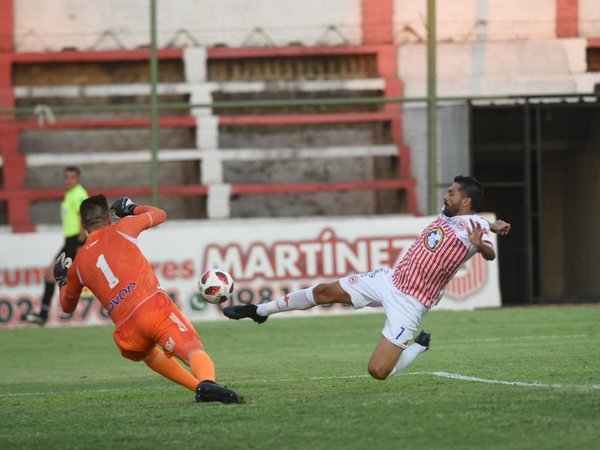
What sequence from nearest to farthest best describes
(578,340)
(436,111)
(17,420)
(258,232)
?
(17,420) → (578,340) → (258,232) → (436,111)

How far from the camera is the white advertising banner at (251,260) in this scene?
19562 millimetres

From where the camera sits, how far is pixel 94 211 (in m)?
9.57

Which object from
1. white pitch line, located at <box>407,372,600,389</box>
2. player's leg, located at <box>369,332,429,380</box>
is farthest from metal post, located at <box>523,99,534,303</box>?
player's leg, located at <box>369,332,429,380</box>

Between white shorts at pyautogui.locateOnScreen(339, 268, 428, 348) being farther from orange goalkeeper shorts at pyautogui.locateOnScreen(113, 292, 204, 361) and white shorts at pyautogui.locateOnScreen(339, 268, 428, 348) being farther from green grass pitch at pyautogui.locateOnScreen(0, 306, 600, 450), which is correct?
orange goalkeeper shorts at pyautogui.locateOnScreen(113, 292, 204, 361)

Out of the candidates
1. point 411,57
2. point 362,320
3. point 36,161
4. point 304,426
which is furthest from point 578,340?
point 36,161

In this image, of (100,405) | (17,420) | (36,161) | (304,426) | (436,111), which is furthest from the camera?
(36,161)

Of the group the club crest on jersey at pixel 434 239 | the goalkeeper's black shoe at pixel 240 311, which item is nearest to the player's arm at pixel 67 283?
the goalkeeper's black shoe at pixel 240 311

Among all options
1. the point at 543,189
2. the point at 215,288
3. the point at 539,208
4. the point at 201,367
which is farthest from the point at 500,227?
the point at 543,189

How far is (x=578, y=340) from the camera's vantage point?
14.0 meters

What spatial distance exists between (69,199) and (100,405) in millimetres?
9385

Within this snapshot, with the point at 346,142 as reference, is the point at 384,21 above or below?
above

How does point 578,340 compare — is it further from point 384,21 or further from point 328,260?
point 384,21

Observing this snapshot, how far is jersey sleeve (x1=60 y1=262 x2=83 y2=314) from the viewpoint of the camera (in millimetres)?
9555

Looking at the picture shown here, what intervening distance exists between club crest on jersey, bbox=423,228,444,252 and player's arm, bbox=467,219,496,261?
421mm
